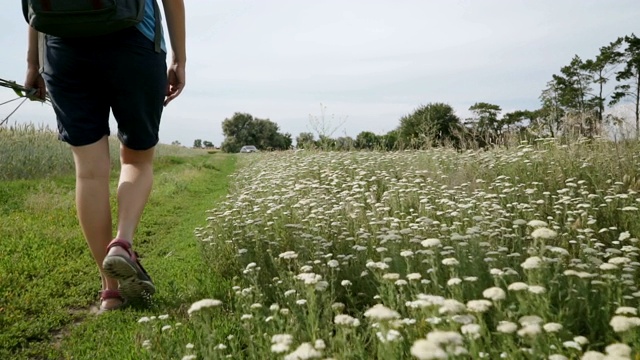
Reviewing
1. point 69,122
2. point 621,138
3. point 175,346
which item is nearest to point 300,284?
point 175,346

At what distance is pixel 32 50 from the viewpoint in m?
3.68

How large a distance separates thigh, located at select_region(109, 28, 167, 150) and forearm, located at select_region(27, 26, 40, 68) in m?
0.80

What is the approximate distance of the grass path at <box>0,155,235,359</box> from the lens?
3.23 metres

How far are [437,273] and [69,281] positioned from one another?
316 cm

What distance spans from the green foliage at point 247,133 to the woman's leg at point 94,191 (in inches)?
2634

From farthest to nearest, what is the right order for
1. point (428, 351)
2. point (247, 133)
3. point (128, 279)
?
point (247, 133), point (128, 279), point (428, 351)

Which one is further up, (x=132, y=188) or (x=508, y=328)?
(x=132, y=188)

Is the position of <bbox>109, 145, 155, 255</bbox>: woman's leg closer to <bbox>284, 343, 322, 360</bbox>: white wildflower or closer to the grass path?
the grass path

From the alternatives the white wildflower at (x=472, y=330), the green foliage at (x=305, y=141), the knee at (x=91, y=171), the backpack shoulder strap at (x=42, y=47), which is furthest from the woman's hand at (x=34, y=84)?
the green foliage at (x=305, y=141)

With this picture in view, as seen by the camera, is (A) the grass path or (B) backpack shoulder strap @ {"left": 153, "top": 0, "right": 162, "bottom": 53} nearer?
(A) the grass path

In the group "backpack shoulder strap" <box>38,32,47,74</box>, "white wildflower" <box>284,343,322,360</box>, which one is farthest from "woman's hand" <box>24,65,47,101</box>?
"white wildflower" <box>284,343,322,360</box>

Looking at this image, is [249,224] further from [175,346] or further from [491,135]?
[491,135]

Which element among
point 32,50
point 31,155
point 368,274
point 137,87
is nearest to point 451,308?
point 368,274

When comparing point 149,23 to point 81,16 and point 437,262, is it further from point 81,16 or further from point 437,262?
point 437,262
